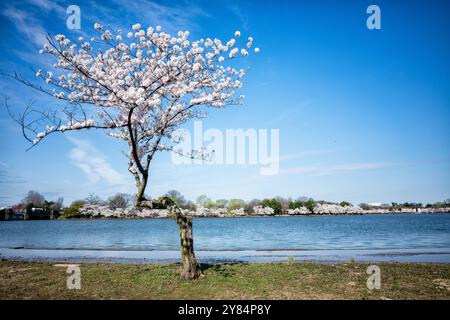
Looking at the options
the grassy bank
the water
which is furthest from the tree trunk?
the water

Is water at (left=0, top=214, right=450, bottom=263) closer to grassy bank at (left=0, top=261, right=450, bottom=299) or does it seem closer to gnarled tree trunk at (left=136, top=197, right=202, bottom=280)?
grassy bank at (left=0, top=261, right=450, bottom=299)

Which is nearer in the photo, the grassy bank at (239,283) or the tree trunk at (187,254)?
the grassy bank at (239,283)

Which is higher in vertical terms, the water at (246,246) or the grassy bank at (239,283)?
the grassy bank at (239,283)

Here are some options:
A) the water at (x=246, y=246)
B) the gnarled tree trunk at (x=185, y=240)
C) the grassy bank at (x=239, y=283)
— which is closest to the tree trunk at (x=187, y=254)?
A: the gnarled tree trunk at (x=185, y=240)

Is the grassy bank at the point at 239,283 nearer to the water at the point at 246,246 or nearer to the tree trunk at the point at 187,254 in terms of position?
the tree trunk at the point at 187,254

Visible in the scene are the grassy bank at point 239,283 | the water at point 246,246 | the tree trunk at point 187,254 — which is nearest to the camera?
the grassy bank at point 239,283

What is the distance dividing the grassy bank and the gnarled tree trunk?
0.42 m

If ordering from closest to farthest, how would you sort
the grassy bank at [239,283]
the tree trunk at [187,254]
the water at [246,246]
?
the grassy bank at [239,283] < the tree trunk at [187,254] < the water at [246,246]

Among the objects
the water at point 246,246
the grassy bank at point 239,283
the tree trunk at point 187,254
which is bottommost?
the water at point 246,246

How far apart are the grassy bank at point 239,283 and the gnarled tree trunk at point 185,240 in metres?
0.42

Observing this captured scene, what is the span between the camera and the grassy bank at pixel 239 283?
9852 mm

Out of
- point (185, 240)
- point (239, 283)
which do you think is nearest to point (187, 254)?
point (185, 240)
